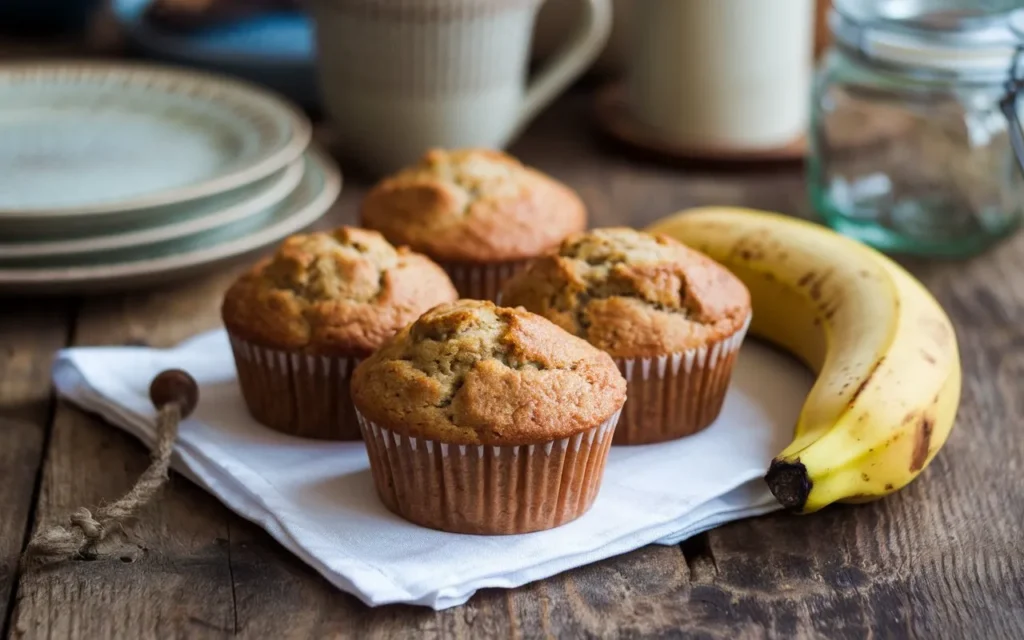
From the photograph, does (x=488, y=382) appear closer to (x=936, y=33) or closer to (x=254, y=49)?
(x=936, y=33)

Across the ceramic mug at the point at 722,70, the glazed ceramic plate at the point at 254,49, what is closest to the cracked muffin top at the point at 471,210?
the ceramic mug at the point at 722,70

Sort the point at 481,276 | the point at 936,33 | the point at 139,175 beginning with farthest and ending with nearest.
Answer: the point at 139,175 < the point at 936,33 < the point at 481,276

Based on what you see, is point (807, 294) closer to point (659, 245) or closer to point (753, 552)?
point (659, 245)

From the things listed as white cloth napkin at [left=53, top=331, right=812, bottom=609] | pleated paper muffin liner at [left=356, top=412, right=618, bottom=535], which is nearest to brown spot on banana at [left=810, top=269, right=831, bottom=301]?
white cloth napkin at [left=53, top=331, right=812, bottom=609]

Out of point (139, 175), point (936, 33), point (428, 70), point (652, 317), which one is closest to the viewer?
point (652, 317)

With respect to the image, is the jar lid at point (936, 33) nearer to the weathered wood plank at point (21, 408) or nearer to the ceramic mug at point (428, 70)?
the ceramic mug at point (428, 70)

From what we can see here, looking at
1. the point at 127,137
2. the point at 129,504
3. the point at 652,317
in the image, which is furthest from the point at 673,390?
the point at 127,137

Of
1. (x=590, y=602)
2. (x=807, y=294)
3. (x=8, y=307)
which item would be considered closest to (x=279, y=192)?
(x=8, y=307)
